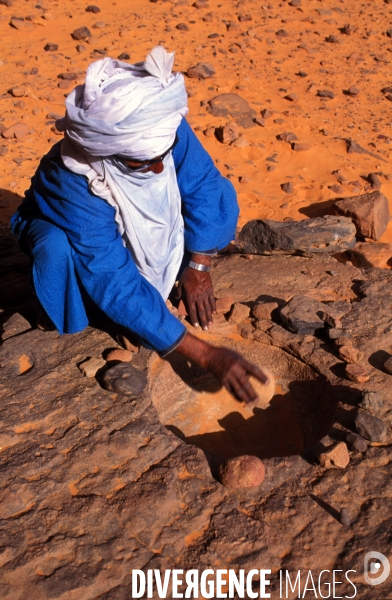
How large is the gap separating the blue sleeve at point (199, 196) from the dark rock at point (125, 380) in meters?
0.83

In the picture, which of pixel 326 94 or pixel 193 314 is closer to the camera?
pixel 193 314

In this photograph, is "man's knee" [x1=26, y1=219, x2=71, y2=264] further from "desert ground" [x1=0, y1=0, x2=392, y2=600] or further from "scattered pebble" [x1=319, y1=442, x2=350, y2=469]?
"scattered pebble" [x1=319, y1=442, x2=350, y2=469]

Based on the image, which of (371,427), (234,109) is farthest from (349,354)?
(234,109)

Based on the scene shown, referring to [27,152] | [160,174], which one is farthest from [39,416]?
[27,152]

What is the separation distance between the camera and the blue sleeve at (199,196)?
3084 mm

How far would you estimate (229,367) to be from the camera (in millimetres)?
2512

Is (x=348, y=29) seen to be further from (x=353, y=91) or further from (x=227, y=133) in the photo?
(x=227, y=133)

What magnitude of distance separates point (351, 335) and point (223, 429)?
763 mm

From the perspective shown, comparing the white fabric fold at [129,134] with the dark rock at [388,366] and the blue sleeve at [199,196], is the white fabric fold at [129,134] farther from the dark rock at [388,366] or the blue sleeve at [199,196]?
the dark rock at [388,366]

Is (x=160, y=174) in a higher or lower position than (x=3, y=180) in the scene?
higher

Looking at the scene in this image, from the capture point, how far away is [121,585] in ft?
6.73

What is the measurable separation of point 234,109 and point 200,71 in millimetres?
680

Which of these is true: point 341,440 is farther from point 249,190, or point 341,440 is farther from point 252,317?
point 249,190

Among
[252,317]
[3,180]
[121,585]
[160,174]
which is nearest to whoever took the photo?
[121,585]
